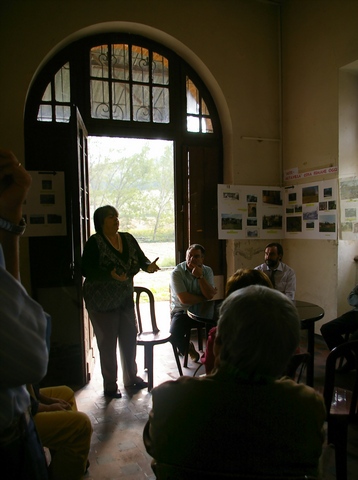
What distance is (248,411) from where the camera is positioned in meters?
0.87

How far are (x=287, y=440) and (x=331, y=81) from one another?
4.12 m

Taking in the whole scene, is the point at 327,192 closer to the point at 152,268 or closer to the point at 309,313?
the point at 309,313

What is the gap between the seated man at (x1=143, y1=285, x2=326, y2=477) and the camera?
34.2 inches

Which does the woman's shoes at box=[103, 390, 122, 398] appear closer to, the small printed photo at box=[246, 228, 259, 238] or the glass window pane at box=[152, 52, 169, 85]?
the small printed photo at box=[246, 228, 259, 238]

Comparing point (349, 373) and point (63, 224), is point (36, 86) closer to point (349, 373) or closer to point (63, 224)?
point (63, 224)

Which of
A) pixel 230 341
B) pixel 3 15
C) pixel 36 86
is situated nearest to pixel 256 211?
pixel 36 86

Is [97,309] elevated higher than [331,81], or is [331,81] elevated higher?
[331,81]

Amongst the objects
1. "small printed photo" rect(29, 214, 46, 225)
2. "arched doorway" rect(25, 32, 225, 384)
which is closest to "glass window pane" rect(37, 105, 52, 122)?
"arched doorway" rect(25, 32, 225, 384)

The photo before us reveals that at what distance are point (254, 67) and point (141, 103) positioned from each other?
153 centimetres

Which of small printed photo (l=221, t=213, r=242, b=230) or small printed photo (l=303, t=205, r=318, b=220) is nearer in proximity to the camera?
small printed photo (l=303, t=205, r=318, b=220)

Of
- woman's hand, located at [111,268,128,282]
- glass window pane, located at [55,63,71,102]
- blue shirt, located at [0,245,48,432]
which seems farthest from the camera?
glass window pane, located at [55,63,71,102]

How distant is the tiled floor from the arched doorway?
1.47 ft

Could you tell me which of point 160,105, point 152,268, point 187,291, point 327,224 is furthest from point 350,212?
point 160,105

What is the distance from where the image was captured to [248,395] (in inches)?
34.4
